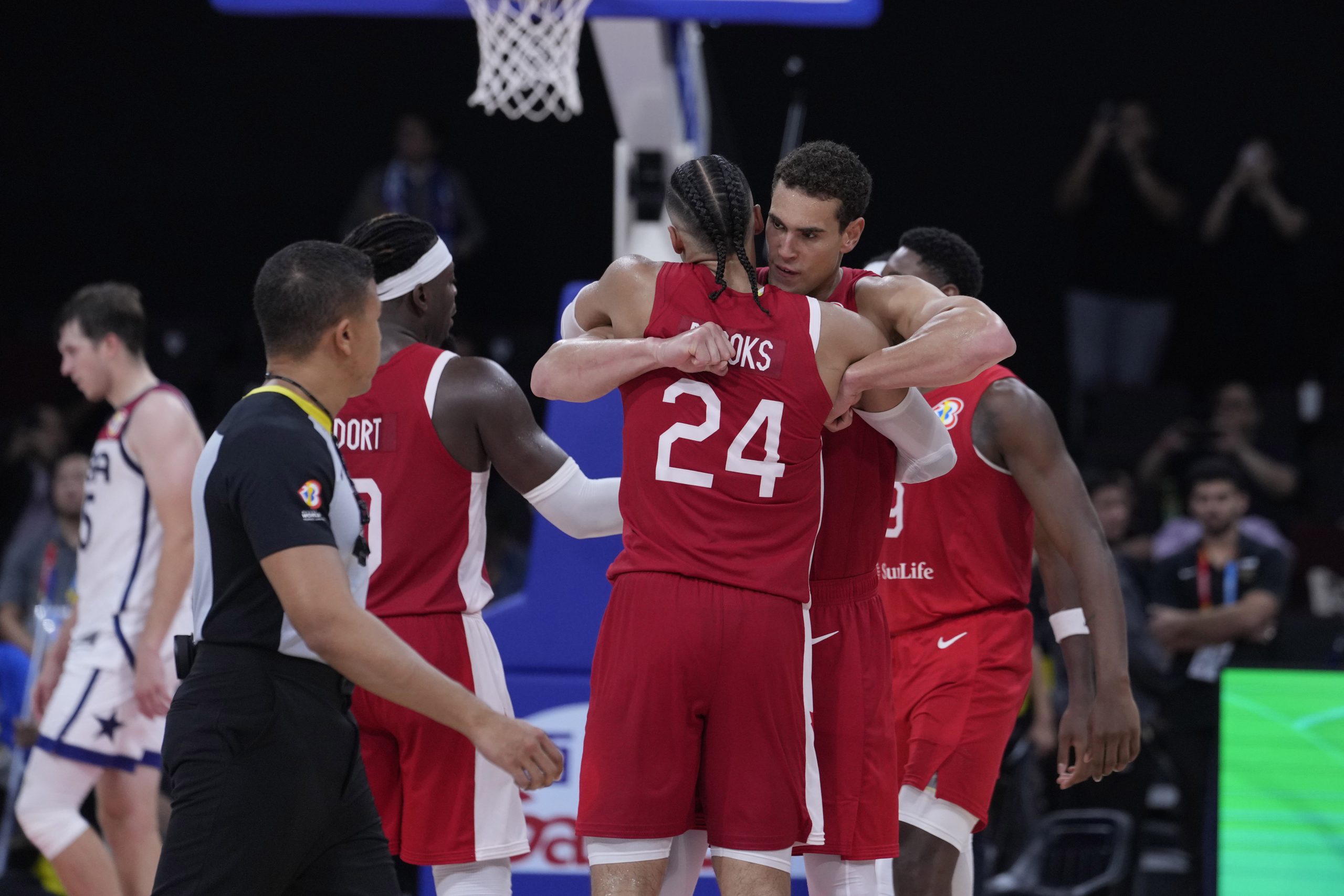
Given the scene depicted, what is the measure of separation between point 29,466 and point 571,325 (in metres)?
7.69

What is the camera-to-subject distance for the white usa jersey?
5738 mm

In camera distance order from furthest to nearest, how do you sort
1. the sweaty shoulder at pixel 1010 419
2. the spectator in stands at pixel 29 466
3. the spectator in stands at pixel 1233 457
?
1. the spectator in stands at pixel 1233 457
2. the spectator in stands at pixel 29 466
3. the sweaty shoulder at pixel 1010 419

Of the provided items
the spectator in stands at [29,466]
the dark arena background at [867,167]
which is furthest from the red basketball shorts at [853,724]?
the spectator in stands at [29,466]

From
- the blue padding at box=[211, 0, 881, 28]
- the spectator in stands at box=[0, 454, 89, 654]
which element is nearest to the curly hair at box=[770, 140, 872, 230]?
the blue padding at box=[211, 0, 881, 28]

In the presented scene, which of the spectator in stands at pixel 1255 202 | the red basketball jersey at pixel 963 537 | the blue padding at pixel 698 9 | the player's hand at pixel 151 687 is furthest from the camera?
the spectator in stands at pixel 1255 202

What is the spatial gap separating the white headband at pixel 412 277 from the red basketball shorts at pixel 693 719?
3.92 feet

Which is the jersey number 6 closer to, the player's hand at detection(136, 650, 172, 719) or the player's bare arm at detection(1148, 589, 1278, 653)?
the player's hand at detection(136, 650, 172, 719)

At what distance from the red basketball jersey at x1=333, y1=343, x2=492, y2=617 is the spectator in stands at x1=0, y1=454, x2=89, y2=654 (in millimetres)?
4443

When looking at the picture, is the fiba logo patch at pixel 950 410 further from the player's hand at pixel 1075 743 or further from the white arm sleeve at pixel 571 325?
the white arm sleeve at pixel 571 325

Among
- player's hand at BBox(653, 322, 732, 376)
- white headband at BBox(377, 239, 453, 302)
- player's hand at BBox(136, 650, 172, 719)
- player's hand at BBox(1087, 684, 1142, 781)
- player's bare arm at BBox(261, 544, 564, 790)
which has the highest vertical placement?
white headband at BBox(377, 239, 453, 302)

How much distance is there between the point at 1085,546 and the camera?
450 cm

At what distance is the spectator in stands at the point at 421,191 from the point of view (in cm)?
1114

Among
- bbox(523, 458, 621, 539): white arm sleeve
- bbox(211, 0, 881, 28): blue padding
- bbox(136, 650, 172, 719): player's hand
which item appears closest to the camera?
bbox(523, 458, 621, 539): white arm sleeve

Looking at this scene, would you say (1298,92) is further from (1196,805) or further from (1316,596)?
(1196,805)
